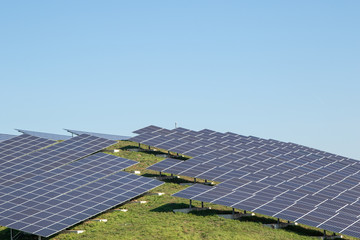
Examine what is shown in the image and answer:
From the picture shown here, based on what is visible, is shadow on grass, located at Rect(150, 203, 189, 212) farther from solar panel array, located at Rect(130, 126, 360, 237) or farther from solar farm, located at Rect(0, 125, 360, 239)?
solar panel array, located at Rect(130, 126, 360, 237)

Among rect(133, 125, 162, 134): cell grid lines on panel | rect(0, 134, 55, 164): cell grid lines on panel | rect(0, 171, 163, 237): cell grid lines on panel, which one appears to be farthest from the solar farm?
rect(133, 125, 162, 134): cell grid lines on panel

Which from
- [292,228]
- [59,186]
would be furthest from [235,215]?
[59,186]

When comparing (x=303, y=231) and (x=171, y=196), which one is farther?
(x=171, y=196)

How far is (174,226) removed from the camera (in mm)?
38281

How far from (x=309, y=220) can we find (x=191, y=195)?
31.4 feet

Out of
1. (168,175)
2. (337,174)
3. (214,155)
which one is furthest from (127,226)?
(337,174)

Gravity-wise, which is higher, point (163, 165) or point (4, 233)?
point (163, 165)

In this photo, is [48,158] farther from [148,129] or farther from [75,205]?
[148,129]

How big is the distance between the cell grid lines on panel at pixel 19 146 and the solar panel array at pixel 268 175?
1197 centimetres

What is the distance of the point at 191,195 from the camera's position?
1649 inches

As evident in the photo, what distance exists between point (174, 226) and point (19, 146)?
99.5 feet

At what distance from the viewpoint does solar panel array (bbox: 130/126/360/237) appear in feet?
131

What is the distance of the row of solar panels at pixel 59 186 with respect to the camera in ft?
123

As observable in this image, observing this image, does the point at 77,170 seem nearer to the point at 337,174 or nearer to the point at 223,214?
the point at 223,214
